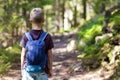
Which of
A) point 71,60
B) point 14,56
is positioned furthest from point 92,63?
point 14,56

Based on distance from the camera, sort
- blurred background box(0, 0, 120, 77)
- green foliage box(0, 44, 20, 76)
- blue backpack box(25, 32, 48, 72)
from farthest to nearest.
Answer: green foliage box(0, 44, 20, 76) < blurred background box(0, 0, 120, 77) < blue backpack box(25, 32, 48, 72)

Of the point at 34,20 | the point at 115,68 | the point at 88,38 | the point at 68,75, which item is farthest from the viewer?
the point at 88,38

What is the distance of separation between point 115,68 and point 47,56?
15.9 feet

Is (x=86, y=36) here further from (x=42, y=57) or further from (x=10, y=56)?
(x=42, y=57)

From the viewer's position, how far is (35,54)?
4.98 meters

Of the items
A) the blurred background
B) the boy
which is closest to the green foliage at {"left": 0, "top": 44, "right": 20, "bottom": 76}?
the blurred background

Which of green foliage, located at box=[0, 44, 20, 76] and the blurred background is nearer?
the blurred background

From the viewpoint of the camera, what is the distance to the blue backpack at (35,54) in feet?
16.3

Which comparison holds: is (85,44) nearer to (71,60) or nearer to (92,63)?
(71,60)

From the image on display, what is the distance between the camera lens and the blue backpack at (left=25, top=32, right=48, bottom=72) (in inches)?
195

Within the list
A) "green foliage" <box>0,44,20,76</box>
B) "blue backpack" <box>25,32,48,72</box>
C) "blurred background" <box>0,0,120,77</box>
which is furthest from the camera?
"green foliage" <box>0,44,20,76</box>

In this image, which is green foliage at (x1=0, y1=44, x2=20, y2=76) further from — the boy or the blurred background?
the boy

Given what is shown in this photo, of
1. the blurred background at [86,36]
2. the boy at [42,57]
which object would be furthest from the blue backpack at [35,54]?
the blurred background at [86,36]

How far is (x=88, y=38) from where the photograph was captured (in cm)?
1551
